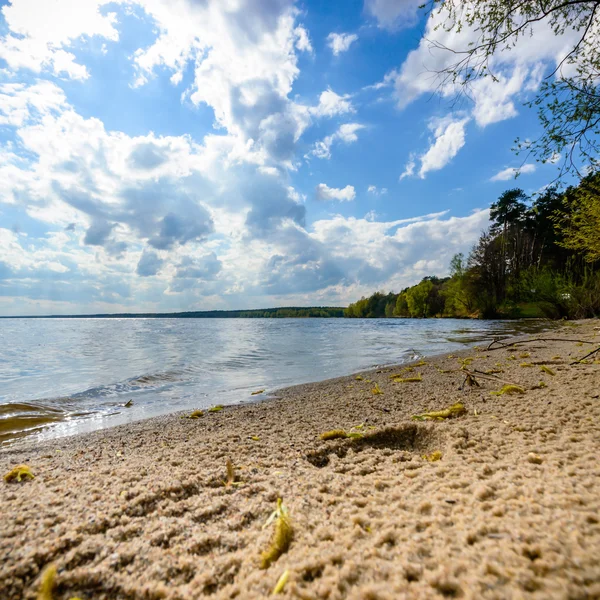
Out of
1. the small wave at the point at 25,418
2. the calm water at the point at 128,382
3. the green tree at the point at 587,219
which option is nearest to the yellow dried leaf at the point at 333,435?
the calm water at the point at 128,382

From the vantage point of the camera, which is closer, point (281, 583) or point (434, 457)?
point (281, 583)

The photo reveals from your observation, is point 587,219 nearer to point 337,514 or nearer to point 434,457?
point 434,457

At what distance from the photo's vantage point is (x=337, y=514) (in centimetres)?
163

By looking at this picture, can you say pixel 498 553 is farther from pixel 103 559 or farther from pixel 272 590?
pixel 103 559

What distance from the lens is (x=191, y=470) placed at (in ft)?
8.05

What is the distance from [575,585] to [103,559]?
1804 mm

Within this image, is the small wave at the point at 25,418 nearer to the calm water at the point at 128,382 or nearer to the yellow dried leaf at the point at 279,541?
the calm water at the point at 128,382

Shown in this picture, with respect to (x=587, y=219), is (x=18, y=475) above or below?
below

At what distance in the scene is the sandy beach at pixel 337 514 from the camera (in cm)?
108

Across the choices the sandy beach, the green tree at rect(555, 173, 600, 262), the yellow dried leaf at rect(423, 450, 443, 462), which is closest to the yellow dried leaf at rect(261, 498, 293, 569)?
the sandy beach

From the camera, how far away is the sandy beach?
3.56 feet

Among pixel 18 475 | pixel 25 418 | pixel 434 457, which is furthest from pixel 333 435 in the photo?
pixel 25 418

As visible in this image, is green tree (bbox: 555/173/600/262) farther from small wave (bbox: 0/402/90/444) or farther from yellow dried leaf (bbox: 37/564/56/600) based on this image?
small wave (bbox: 0/402/90/444)

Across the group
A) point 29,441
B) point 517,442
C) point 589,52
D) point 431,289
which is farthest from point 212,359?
point 431,289
